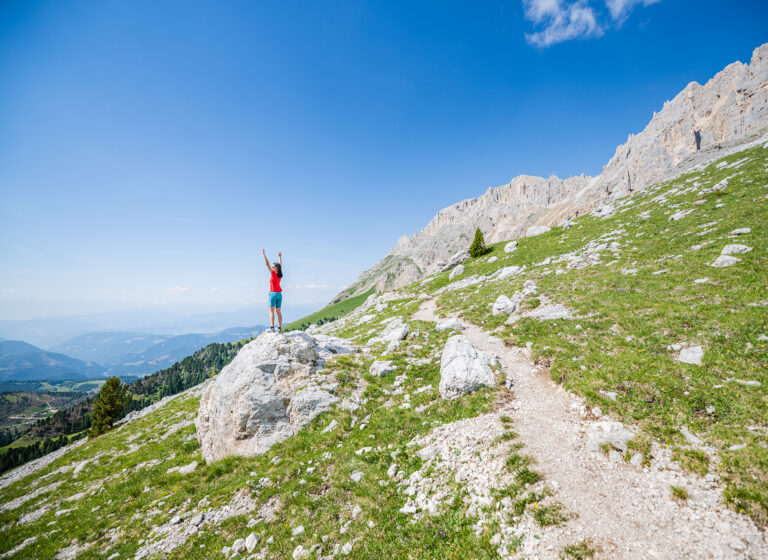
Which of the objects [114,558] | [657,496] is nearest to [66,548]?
[114,558]

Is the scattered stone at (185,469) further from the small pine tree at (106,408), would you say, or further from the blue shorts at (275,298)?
the small pine tree at (106,408)

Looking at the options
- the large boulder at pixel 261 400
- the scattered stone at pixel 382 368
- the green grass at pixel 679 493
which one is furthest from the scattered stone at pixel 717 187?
the large boulder at pixel 261 400

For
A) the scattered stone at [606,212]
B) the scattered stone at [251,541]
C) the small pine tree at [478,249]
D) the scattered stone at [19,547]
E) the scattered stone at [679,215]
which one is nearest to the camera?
the scattered stone at [251,541]

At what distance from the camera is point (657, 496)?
7.11m

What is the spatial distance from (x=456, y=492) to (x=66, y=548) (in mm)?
18049

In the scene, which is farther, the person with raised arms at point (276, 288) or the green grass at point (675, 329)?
the person with raised arms at point (276, 288)

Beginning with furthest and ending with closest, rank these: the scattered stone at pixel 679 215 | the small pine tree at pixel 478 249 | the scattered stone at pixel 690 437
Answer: the small pine tree at pixel 478 249
the scattered stone at pixel 679 215
the scattered stone at pixel 690 437

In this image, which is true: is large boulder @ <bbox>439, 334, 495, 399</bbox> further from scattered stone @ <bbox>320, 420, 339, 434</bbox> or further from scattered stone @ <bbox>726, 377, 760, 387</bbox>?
scattered stone @ <bbox>726, 377, 760, 387</bbox>

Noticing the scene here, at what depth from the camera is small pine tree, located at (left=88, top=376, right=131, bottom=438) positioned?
1834 inches

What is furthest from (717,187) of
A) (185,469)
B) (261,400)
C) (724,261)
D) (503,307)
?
(185,469)

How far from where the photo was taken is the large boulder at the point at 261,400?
15.3 metres

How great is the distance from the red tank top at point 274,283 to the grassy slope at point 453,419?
21.7 ft

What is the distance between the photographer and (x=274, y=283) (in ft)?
61.9

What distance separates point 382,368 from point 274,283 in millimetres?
9477
